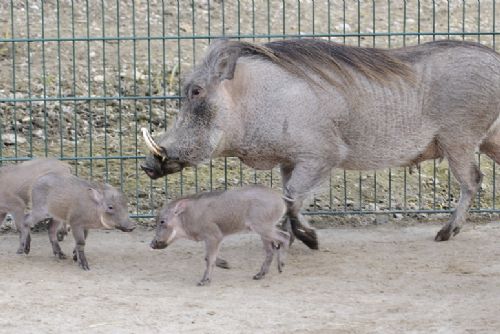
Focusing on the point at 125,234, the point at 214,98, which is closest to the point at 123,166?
the point at 125,234

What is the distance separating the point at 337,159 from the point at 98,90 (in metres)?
3.54

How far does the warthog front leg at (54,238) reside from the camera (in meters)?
8.31

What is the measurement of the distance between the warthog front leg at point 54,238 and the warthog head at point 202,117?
2.68ft

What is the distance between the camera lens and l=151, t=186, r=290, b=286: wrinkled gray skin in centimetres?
771

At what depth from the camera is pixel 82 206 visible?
8039 mm

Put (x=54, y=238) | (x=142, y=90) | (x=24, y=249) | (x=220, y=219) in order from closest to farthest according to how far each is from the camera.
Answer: (x=220, y=219) < (x=54, y=238) < (x=24, y=249) < (x=142, y=90)

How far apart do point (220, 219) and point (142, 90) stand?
13.0ft

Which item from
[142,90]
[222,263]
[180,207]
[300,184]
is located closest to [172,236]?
[180,207]

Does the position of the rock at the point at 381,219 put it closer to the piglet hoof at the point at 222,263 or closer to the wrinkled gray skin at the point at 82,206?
the piglet hoof at the point at 222,263

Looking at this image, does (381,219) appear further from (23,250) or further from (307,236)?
(23,250)

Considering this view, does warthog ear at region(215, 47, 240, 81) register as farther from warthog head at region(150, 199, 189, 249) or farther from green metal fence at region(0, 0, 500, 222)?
warthog head at region(150, 199, 189, 249)

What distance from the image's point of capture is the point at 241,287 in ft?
25.0

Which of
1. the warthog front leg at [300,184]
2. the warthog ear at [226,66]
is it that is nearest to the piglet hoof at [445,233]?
the warthog front leg at [300,184]

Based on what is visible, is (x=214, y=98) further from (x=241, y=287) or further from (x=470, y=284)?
(x=470, y=284)
